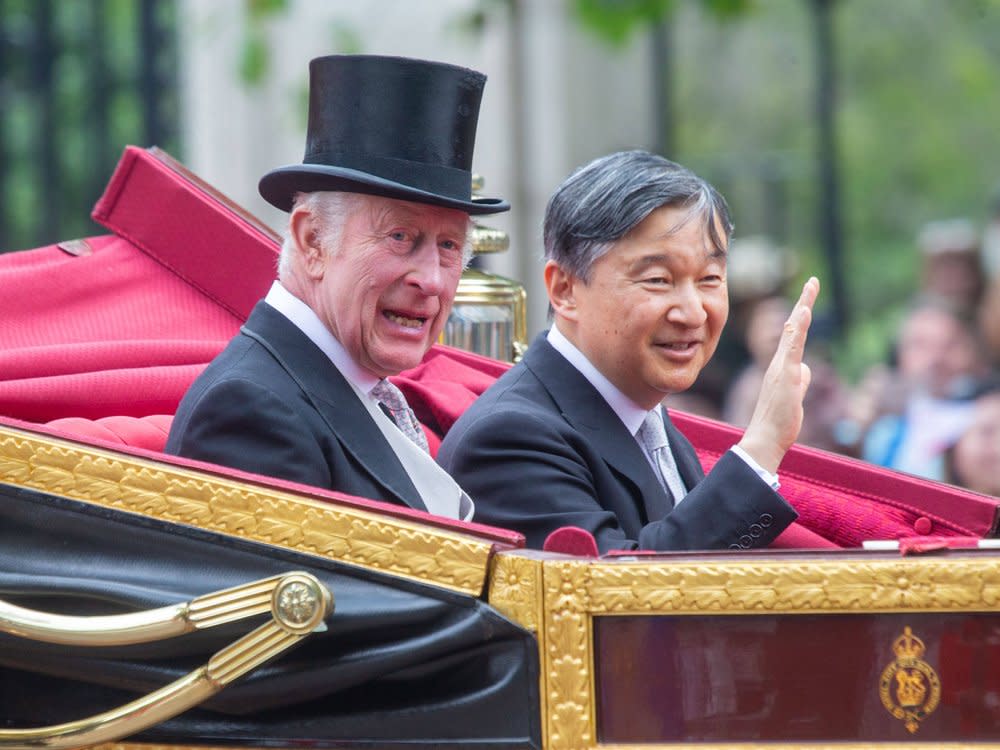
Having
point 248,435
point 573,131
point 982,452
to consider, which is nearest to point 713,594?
point 248,435

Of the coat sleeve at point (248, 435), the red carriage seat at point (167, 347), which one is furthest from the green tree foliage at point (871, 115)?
the coat sleeve at point (248, 435)

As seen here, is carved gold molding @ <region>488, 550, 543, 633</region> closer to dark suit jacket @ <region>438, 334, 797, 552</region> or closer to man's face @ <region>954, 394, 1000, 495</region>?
dark suit jacket @ <region>438, 334, 797, 552</region>

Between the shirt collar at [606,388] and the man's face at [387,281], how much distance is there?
302 millimetres

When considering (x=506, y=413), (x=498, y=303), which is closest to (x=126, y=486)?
(x=506, y=413)

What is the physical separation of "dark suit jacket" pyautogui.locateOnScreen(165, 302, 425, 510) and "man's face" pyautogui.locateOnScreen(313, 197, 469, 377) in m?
0.06

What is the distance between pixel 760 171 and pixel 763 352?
3.10 metres

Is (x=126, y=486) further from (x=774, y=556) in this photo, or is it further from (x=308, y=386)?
(x=774, y=556)

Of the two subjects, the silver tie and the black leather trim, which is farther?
the silver tie

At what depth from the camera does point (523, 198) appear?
7.45m

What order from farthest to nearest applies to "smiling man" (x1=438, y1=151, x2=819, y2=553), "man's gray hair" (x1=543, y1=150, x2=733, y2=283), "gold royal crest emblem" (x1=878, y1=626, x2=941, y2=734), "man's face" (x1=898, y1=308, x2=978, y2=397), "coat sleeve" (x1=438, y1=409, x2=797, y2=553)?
1. "man's face" (x1=898, y1=308, x2=978, y2=397)
2. "man's gray hair" (x1=543, y1=150, x2=733, y2=283)
3. "smiling man" (x1=438, y1=151, x2=819, y2=553)
4. "coat sleeve" (x1=438, y1=409, x2=797, y2=553)
5. "gold royal crest emblem" (x1=878, y1=626, x2=941, y2=734)

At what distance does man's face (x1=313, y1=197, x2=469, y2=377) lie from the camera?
219cm

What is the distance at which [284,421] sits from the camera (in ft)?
6.73

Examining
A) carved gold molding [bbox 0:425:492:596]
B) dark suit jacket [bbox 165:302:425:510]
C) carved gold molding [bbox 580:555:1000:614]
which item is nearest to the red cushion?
dark suit jacket [bbox 165:302:425:510]

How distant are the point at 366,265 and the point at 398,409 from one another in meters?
0.31
